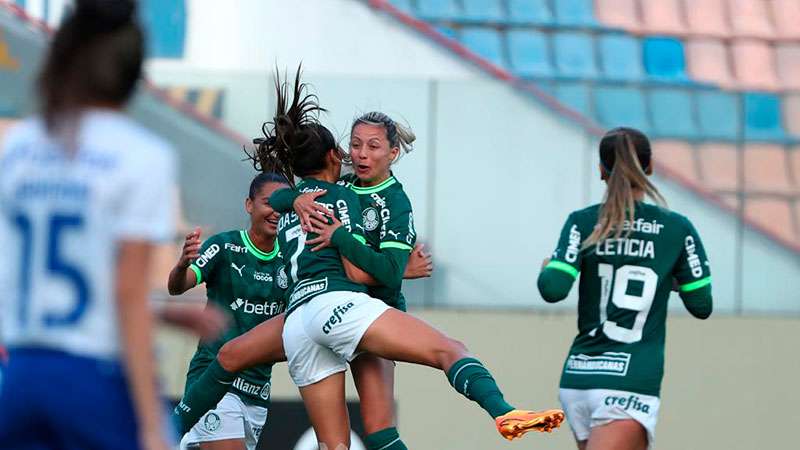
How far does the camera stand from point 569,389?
468cm

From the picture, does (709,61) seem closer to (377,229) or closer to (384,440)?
(377,229)

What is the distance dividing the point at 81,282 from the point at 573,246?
2303 mm

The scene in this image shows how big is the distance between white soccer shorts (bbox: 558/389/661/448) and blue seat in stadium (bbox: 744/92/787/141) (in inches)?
177

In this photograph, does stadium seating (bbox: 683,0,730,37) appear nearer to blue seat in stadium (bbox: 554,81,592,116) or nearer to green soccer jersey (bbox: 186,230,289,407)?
blue seat in stadium (bbox: 554,81,592,116)

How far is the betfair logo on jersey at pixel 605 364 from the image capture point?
460 cm

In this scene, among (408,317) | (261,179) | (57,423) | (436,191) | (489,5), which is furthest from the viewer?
(489,5)

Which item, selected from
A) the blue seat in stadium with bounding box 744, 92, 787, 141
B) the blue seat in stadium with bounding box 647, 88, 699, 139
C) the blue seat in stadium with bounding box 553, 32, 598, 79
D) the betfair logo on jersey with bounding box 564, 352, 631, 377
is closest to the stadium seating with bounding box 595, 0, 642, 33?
the blue seat in stadium with bounding box 553, 32, 598, 79

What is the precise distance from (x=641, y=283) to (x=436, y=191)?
422 cm

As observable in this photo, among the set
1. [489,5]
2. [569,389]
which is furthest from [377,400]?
[489,5]

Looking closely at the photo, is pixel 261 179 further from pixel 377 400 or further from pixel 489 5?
pixel 489 5

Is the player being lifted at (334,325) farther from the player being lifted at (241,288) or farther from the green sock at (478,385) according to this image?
the player being lifted at (241,288)

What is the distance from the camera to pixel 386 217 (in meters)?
5.16

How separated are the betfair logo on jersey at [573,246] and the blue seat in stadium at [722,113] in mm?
4670

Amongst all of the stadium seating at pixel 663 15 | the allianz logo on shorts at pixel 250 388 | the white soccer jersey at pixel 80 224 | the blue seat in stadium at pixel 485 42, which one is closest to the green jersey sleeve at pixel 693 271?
the allianz logo on shorts at pixel 250 388
